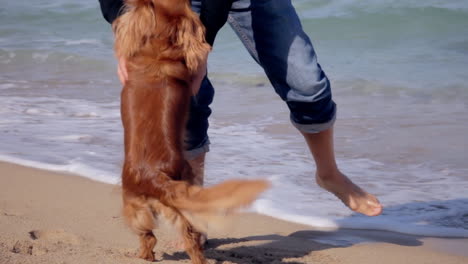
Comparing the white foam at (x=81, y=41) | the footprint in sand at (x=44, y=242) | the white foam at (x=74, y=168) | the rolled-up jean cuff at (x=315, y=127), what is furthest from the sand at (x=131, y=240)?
the white foam at (x=81, y=41)

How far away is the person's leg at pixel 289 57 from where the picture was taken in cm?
312

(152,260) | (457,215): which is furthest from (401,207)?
(152,260)

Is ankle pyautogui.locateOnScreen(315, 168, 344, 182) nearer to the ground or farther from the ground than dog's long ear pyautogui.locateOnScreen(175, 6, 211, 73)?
nearer to the ground

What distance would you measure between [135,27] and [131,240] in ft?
3.54

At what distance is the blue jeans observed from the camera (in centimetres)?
312

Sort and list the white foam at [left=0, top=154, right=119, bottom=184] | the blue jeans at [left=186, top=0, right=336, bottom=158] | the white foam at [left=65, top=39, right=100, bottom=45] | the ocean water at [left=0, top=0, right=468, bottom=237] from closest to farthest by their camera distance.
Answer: the blue jeans at [left=186, top=0, right=336, bottom=158] → the ocean water at [left=0, top=0, right=468, bottom=237] → the white foam at [left=0, top=154, right=119, bottom=184] → the white foam at [left=65, top=39, right=100, bottom=45]

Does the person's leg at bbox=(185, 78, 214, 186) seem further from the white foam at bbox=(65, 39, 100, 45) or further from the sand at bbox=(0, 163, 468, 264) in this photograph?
the white foam at bbox=(65, 39, 100, 45)

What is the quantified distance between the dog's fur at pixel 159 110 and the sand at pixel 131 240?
43cm

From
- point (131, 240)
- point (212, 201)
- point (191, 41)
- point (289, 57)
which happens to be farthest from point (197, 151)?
point (212, 201)

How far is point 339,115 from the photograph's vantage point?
6.26 m

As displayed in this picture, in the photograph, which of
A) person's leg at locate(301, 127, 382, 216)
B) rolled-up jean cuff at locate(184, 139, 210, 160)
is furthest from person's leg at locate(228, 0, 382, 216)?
rolled-up jean cuff at locate(184, 139, 210, 160)

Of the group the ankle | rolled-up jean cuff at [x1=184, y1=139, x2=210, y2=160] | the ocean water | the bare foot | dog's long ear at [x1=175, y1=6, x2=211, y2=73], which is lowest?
the ocean water

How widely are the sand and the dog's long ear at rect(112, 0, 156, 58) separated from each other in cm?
64

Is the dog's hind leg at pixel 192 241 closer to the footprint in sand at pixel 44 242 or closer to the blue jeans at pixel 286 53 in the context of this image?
the footprint in sand at pixel 44 242
